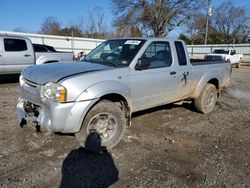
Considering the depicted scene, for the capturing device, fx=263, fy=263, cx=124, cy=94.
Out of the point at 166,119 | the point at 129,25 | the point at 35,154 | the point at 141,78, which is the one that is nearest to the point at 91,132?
the point at 35,154

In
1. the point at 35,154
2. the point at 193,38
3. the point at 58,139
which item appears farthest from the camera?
the point at 193,38

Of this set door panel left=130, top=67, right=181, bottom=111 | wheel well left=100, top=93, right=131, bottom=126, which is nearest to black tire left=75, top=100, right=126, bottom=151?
wheel well left=100, top=93, right=131, bottom=126

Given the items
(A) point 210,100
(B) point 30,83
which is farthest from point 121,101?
(A) point 210,100

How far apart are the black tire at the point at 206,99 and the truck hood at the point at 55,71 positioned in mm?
3000

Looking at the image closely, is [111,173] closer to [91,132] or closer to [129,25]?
[91,132]

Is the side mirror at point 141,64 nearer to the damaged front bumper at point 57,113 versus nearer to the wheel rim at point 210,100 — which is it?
the damaged front bumper at point 57,113

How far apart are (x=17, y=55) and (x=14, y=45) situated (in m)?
0.43

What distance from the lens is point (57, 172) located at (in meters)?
3.61

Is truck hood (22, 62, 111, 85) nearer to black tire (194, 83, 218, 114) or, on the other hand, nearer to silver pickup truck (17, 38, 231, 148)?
silver pickup truck (17, 38, 231, 148)

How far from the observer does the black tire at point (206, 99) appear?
6.50 m

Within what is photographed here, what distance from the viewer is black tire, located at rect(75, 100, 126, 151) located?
4098 millimetres

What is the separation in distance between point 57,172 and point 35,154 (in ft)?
2.35

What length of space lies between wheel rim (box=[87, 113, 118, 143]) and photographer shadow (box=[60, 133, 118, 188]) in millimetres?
84

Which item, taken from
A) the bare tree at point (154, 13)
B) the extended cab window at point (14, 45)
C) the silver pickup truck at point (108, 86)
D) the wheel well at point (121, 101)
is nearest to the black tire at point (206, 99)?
the silver pickup truck at point (108, 86)
